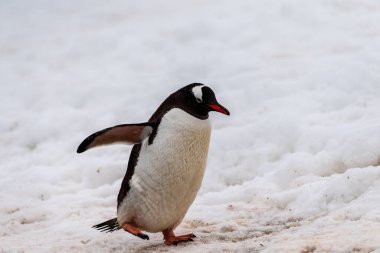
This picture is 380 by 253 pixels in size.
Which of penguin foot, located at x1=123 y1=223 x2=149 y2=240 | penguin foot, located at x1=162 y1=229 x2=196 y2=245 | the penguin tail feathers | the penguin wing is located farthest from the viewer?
the penguin tail feathers

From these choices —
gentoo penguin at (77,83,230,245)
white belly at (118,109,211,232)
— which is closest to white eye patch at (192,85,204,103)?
gentoo penguin at (77,83,230,245)

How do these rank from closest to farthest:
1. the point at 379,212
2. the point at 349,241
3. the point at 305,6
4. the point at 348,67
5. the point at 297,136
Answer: the point at 349,241 < the point at 379,212 < the point at 297,136 < the point at 348,67 < the point at 305,6

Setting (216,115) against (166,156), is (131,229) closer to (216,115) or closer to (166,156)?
(166,156)

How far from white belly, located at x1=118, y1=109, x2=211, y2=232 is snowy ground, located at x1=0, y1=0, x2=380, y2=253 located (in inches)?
7.8

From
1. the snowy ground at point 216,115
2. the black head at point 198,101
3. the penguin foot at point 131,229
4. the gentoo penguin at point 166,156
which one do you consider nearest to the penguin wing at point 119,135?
the gentoo penguin at point 166,156

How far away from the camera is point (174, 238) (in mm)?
3988

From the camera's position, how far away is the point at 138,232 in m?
3.83

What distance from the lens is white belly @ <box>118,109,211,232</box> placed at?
379 centimetres

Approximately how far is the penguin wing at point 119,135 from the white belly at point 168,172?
0.05 m

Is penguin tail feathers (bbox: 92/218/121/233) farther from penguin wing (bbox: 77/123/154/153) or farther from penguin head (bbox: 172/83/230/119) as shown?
penguin head (bbox: 172/83/230/119)

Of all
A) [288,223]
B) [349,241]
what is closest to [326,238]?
[349,241]

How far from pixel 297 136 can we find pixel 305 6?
383 cm

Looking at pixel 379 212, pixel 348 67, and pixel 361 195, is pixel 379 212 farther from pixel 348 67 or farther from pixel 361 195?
pixel 348 67

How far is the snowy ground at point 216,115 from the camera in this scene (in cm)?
422
